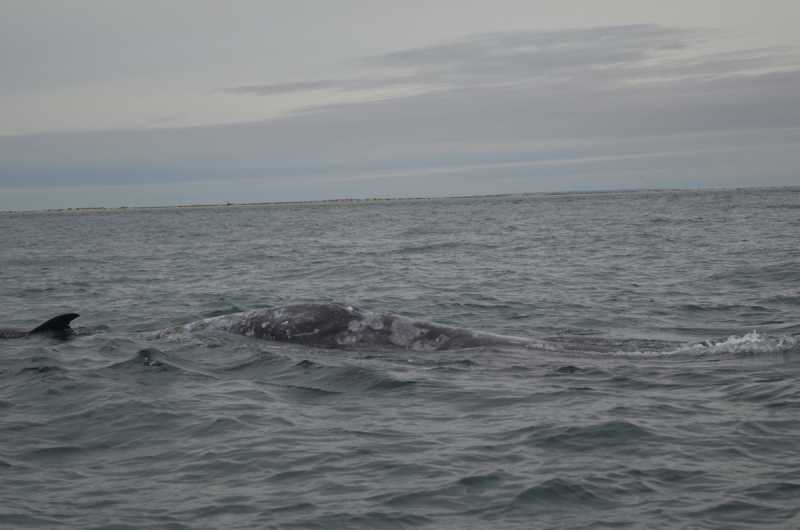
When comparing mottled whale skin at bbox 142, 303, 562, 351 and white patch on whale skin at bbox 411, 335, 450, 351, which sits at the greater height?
mottled whale skin at bbox 142, 303, 562, 351

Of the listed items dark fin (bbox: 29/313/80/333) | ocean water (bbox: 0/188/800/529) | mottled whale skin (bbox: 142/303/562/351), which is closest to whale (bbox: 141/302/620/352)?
mottled whale skin (bbox: 142/303/562/351)

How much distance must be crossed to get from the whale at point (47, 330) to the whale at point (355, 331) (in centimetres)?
243

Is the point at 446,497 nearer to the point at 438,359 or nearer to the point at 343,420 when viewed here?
the point at 343,420

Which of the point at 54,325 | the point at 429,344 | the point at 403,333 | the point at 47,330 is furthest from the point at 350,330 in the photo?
the point at 47,330

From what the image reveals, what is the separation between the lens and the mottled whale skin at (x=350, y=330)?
11336mm

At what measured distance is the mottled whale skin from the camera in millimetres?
11336

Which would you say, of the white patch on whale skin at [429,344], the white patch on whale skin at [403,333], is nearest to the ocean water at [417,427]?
the white patch on whale skin at [429,344]

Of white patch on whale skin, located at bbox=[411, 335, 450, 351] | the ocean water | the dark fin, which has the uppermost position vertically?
the dark fin

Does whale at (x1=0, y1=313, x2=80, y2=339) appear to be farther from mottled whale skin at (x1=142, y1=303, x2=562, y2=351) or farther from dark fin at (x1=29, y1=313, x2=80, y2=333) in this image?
mottled whale skin at (x1=142, y1=303, x2=562, y2=351)

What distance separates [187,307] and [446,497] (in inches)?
547

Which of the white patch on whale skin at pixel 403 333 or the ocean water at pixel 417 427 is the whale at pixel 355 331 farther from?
the ocean water at pixel 417 427

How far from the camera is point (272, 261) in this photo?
104 feet

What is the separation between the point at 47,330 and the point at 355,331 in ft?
19.5

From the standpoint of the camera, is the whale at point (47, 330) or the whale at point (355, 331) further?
the whale at point (47, 330)
